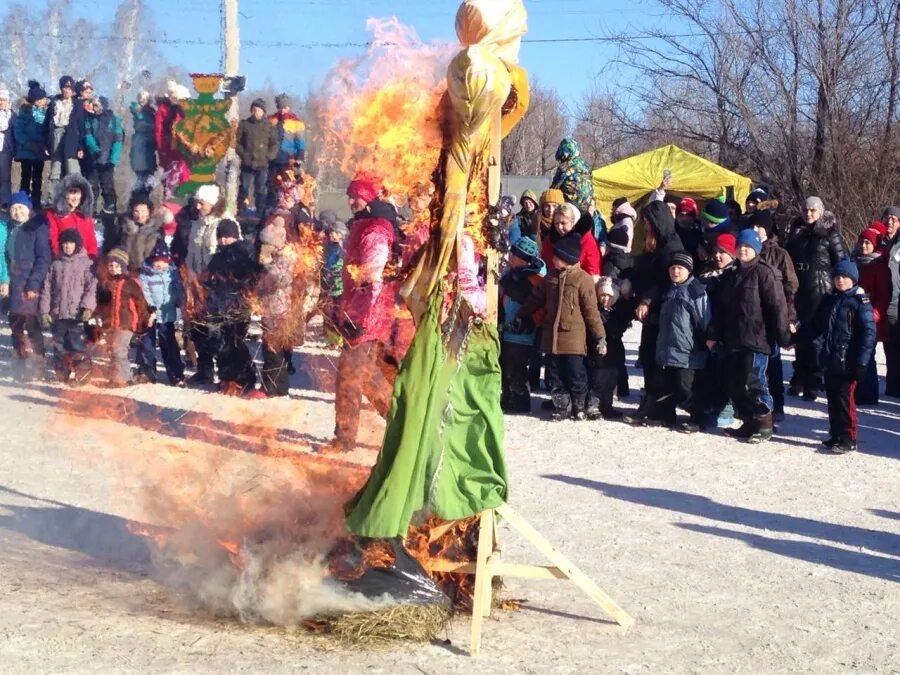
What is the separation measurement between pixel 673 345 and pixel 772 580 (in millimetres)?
3843

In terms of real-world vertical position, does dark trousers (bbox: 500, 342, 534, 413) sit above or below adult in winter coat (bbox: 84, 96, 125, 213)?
below

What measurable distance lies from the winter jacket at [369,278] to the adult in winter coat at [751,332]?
13.4 feet

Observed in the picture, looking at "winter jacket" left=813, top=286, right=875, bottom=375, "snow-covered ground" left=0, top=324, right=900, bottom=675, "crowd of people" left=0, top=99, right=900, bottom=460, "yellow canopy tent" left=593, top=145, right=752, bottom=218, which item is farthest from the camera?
"yellow canopy tent" left=593, top=145, right=752, bottom=218

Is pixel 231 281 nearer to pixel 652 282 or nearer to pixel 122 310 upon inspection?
pixel 122 310

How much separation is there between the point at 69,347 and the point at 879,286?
7.90m

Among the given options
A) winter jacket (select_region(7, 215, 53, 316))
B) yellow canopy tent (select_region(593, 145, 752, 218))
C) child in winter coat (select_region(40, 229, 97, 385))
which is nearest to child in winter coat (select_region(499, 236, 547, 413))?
child in winter coat (select_region(40, 229, 97, 385))

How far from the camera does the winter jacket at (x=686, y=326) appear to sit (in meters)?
9.18

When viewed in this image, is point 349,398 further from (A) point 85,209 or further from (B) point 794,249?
(A) point 85,209

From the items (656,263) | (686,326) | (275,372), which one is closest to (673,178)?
(656,263)

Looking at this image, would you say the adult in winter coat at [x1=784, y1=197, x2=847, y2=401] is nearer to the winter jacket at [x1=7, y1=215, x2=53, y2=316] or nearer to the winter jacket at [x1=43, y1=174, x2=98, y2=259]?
the winter jacket at [x1=43, y1=174, x2=98, y2=259]

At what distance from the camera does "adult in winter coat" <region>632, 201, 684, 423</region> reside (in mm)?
9508

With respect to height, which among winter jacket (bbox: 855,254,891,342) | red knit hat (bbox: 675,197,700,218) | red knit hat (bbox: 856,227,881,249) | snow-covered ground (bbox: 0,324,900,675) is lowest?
snow-covered ground (bbox: 0,324,900,675)

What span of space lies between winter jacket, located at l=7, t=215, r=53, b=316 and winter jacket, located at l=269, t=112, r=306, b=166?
312 cm

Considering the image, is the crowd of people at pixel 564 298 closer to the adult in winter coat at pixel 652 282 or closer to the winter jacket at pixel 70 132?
the adult in winter coat at pixel 652 282
